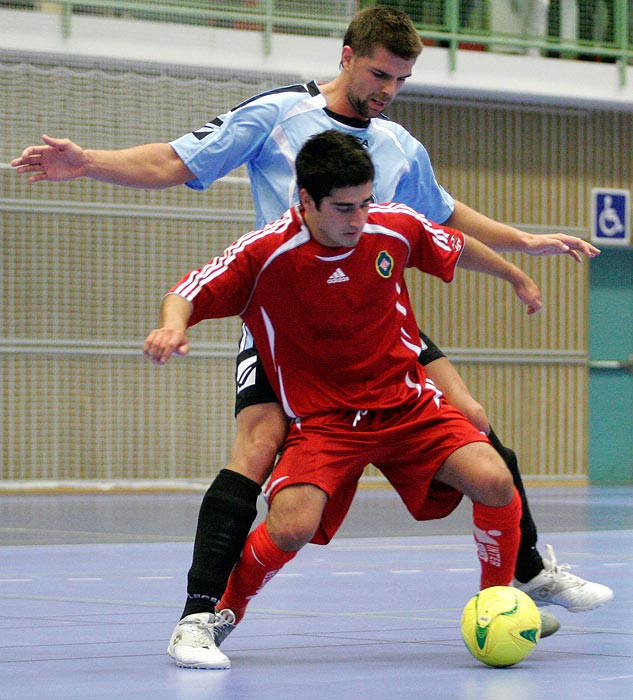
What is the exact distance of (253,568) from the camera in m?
4.14

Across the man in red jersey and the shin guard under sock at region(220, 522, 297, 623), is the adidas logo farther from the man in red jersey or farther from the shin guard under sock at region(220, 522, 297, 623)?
the shin guard under sock at region(220, 522, 297, 623)

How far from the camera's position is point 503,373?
17531mm

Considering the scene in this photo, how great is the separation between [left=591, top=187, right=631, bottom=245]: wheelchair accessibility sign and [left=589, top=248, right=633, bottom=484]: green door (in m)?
0.38

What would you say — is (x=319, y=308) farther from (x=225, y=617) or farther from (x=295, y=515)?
(x=225, y=617)

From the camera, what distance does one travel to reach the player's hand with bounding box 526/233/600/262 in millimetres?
4523

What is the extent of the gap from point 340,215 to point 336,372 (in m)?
0.47

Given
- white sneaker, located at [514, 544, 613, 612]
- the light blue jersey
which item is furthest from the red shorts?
the light blue jersey

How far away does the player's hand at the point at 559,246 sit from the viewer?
452 cm

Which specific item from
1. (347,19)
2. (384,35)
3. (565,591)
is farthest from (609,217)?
(384,35)

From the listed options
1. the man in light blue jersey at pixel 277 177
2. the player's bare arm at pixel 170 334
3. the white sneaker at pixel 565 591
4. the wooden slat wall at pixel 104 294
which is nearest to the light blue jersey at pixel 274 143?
the man in light blue jersey at pixel 277 177

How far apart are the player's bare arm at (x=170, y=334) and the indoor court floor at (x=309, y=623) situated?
83 cm

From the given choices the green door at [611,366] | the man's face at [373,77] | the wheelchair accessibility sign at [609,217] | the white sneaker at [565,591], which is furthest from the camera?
the green door at [611,366]

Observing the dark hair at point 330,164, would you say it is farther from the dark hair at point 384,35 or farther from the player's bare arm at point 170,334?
the player's bare arm at point 170,334

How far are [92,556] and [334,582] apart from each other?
5.91 ft
